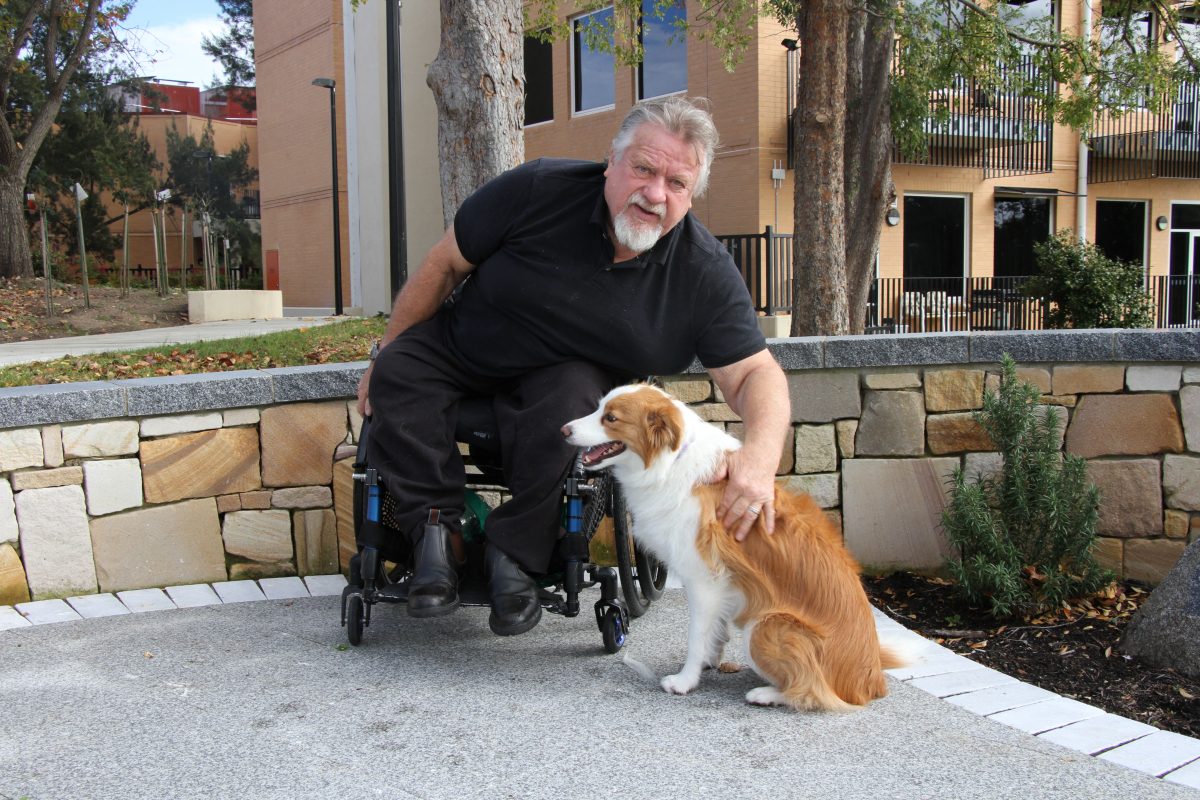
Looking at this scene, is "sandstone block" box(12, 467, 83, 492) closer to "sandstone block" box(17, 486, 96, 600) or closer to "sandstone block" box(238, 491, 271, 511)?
"sandstone block" box(17, 486, 96, 600)

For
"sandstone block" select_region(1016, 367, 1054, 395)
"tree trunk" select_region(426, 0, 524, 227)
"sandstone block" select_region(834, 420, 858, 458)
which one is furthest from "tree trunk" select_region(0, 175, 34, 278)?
"sandstone block" select_region(1016, 367, 1054, 395)

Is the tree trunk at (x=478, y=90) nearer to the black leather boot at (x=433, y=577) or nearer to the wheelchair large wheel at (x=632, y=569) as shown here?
the wheelchair large wheel at (x=632, y=569)

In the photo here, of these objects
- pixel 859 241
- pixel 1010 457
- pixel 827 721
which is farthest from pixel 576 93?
pixel 827 721

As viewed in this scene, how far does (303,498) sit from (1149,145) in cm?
2067

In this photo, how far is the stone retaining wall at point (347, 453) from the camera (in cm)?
373

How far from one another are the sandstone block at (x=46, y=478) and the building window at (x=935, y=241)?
16382 millimetres

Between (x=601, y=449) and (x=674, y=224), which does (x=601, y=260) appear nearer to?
(x=674, y=224)

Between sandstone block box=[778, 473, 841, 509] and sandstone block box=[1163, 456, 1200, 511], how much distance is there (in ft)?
5.03

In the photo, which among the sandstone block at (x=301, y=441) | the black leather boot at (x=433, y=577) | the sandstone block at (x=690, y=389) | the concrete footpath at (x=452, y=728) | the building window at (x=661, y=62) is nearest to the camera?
Answer: the concrete footpath at (x=452, y=728)

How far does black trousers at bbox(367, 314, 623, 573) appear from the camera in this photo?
9.80 feet

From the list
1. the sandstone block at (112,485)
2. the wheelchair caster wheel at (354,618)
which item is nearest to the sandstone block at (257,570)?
the sandstone block at (112,485)

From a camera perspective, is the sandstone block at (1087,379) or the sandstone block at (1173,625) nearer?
the sandstone block at (1173,625)

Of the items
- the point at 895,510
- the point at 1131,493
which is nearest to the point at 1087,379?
the point at 1131,493

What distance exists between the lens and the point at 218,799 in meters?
2.25
